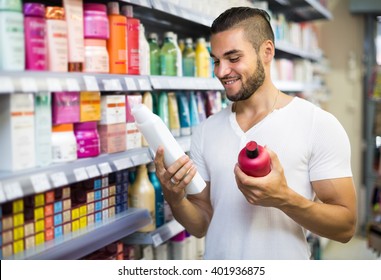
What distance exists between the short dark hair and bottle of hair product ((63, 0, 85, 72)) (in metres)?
0.52

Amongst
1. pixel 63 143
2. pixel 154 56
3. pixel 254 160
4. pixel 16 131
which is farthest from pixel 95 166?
pixel 154 56

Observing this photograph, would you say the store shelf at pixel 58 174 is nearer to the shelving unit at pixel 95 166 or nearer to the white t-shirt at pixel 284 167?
the shelving unit at pixel 95 166

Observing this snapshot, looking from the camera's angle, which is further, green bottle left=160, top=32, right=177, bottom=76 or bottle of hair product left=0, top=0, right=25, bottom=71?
green bottle left=160, top=32, right=177, bottom=76

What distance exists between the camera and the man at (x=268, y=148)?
5.79ft

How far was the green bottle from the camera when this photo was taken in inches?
105

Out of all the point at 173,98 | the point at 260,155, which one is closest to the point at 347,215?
the point at 260,155

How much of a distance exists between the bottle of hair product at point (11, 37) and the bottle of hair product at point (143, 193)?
101cm

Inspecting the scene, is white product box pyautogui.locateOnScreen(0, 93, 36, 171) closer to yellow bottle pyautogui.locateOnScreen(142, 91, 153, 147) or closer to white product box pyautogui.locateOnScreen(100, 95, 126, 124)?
white product box pyautogui.locateOnScreen(100, 95, 126, 124)

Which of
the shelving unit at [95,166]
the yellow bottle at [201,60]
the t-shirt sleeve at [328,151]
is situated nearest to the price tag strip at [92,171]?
the shelving unit at [95,166]

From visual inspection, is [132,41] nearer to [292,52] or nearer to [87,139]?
[87,139]

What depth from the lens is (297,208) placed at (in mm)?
1688

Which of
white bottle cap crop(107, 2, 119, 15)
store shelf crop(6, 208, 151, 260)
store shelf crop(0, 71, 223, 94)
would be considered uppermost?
white bottle cap crop(107, 2, 119, 15)

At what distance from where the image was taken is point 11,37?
5.42ft

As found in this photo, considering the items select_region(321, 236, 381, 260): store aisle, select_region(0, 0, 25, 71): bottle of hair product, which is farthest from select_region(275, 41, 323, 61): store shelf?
select_region(0, 0, 25, 71): bottle of hair product
